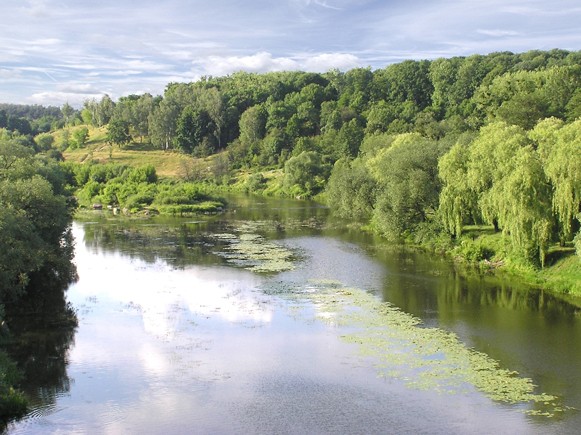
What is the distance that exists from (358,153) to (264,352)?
80.7 metres

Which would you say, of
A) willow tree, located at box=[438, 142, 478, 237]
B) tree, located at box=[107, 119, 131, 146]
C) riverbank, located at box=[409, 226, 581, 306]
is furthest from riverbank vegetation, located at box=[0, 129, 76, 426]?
tree, located at box=[107, 119, 131, 146]

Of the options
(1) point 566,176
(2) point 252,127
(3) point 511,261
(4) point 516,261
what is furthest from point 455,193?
(2) point 252,127

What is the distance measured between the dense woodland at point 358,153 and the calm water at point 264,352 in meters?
3.34

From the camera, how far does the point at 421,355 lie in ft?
86.7

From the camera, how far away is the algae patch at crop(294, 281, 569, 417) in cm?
2264

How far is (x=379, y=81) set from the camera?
143 m

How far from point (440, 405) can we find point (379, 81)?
128 meters

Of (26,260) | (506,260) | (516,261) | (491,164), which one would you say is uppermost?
(491,164)

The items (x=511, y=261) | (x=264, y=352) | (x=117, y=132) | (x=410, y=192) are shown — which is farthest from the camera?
(x=117, y=132)

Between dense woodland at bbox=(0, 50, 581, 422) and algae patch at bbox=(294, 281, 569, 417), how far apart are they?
10.0 meters

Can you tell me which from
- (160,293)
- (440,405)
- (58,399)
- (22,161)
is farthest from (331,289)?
(22,161)

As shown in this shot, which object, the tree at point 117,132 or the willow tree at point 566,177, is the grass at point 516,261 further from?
the tree at point 117,132

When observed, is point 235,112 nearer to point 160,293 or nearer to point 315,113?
point 315,113

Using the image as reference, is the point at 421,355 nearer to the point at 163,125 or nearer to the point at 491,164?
the point at 491,164
